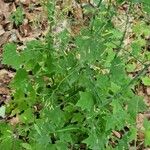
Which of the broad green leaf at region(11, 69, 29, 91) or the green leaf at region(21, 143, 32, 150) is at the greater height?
the broad green leaf at region(11, 69, 29, 91)

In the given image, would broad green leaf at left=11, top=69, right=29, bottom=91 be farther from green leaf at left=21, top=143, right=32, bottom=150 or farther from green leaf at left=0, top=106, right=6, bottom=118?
green leaf at left=0, top=106, right=6, bottom=118

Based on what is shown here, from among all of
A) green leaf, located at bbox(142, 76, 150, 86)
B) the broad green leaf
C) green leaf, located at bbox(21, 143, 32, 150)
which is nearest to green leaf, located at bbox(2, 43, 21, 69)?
the broad green leaf

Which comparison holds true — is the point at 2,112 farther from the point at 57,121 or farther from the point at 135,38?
the point at 135,38

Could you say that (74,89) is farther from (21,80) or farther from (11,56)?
(11,56)

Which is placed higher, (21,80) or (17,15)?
(21,80)

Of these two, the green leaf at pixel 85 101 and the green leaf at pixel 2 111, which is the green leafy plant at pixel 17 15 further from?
the green leaf at pixel 85 101

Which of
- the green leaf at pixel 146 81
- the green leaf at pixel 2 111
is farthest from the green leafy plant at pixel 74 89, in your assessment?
the green leaf at pixel 146 81

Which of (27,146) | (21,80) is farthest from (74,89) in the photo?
(27,146)

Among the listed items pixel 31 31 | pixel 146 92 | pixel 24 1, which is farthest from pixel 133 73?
pixel 24 1
